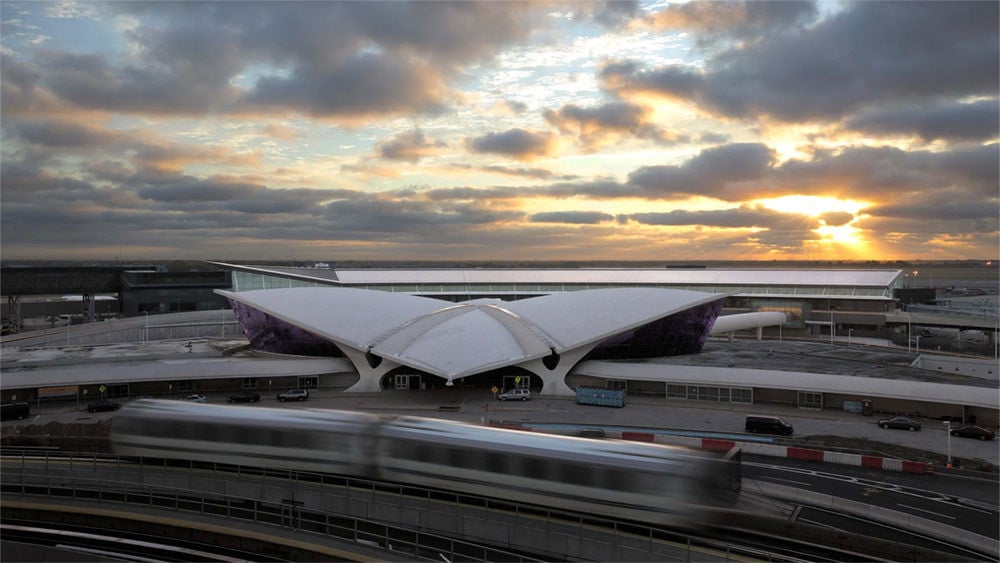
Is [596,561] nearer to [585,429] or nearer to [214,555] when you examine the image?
[214,555]

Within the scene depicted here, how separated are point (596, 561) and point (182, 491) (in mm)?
11393

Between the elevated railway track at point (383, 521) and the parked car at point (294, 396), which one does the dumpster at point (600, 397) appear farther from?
the elevated railway track at point (383, 521)

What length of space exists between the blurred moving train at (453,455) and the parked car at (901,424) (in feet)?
60.9

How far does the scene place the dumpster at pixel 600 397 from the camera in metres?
36.8

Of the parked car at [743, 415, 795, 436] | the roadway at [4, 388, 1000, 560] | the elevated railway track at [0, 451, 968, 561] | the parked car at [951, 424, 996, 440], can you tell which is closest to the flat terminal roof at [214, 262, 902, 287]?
the roadway at [4, 388, 1000, 560]

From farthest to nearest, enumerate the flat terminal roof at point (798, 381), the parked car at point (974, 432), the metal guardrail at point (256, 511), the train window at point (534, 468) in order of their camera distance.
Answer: the flat terminal roof at point (798, 381)
the parked car at point (974, 432)
the train window at point (534, 468)
the metal guardrail at point (256, 511)

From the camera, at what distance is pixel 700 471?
637 inches

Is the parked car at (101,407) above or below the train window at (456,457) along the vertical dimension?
below

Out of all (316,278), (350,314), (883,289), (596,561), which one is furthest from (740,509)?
(883,289)

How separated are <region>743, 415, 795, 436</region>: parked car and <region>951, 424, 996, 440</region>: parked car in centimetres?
781

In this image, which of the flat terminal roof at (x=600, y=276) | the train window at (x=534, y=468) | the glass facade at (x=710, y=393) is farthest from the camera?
the flat terminal roof at (x=600, y=276)

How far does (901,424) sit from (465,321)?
25792mm

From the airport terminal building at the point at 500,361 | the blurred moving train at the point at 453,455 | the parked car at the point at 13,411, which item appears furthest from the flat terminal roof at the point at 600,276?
the blurred moving train at the point at 453,455

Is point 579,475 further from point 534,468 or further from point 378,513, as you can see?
point 378,513
